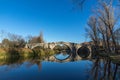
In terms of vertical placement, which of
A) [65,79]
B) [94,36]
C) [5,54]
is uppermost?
[94,36]

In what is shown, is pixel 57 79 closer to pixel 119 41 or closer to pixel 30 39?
pixel 119 41

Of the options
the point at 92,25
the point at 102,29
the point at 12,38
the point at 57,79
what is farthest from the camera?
the point at 12,38

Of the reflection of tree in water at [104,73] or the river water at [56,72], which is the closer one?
the reflection of tree in water at [104,73]

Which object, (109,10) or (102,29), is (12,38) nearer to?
(102,29)

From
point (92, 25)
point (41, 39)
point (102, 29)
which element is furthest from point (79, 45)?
point (102, 29)

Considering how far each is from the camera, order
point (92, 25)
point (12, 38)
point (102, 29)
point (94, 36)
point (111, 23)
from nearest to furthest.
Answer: point (111, 23) → point (102, 29) → point (92, 25) → point (94, 36) → point (12, 38)

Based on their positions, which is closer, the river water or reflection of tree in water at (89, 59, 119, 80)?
reflection of tree in water at (89, 59, 119, 80)

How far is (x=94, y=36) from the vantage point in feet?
235

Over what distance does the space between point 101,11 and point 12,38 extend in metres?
75.9

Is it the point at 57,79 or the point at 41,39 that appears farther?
the point at 41,39

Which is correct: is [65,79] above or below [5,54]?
below

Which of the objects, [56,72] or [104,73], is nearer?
[104,73]

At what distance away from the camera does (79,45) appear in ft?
381

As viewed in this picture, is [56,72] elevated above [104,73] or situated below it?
above
